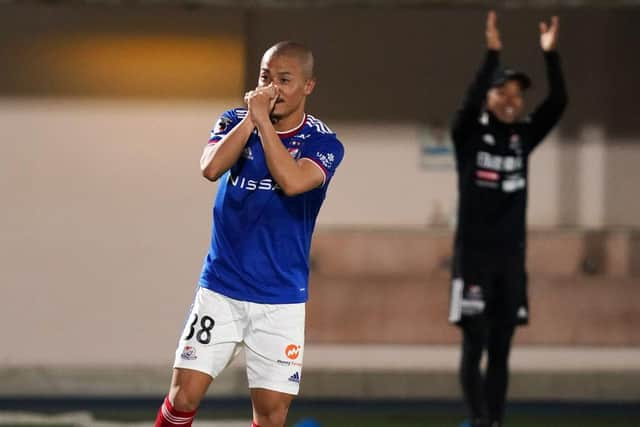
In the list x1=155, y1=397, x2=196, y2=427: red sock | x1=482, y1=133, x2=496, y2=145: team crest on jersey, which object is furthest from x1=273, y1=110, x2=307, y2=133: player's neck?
x1=482, y1=133, x2=496, y2=145: team crest on jersey

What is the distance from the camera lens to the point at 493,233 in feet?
24.4

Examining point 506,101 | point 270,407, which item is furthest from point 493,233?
point 270,407

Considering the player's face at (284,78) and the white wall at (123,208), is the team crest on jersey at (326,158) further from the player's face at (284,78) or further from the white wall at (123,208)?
the white wall at (123,208)

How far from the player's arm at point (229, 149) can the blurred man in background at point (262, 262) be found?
0.13ft

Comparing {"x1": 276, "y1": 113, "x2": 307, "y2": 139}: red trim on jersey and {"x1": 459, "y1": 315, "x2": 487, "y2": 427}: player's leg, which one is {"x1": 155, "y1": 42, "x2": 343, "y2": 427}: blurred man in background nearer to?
{"x1": 276, "y1": 113, "x2": 307, "y2": 139}: red trim on jersey

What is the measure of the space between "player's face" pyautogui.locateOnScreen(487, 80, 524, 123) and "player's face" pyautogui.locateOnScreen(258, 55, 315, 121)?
8.43ft

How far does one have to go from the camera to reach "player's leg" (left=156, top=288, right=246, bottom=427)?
5.17 metres

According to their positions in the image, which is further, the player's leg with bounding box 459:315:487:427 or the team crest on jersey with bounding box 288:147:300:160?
the player's leg with bounding box 459:315:487:427

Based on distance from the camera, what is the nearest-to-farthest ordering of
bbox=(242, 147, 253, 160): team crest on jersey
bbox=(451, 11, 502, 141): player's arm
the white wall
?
bbox=(242, 147, 253, 160): team crest on jersey
bbox=(451, 11, 502, 141): player's arm
the white wall

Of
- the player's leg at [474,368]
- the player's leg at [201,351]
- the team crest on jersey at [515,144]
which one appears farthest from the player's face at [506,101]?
the player's leg at [201,351]

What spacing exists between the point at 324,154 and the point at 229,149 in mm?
433

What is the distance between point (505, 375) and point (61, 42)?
395 cm

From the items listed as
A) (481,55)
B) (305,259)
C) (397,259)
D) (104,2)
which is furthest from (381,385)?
(305,259)

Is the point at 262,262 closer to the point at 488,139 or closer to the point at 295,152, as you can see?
the point at 295,152
